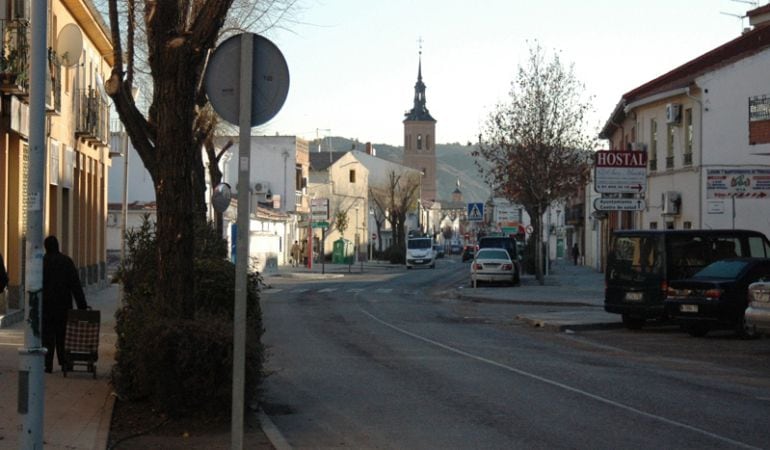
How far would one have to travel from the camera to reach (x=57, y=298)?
14.3 m

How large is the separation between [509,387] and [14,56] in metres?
11.6

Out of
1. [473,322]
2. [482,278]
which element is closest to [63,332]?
[473,322]

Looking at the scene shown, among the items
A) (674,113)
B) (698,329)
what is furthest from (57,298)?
(674,113)

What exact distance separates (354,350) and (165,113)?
8.06 metres

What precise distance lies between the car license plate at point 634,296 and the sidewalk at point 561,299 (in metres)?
1.28

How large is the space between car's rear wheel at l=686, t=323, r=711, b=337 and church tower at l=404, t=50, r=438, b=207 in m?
140

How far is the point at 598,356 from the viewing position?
18.5m

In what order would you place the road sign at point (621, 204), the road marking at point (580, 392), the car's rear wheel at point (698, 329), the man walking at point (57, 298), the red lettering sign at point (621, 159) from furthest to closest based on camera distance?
the red lettering sign at point (621, 159) < the road sign at point (621, 204) < the car's rear wheel at point (698, 329) < the man walking at point (57, 298) < the road marking at point (580, 392)

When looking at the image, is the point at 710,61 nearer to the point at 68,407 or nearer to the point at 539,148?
the point at 539,148

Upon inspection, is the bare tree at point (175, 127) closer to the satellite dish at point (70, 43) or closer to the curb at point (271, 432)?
the curb at point (271, 432)

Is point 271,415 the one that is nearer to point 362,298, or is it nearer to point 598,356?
point 598,356

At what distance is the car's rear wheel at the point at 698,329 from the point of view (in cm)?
2213

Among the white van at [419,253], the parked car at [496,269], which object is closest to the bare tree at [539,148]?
the parked car at [496,269]

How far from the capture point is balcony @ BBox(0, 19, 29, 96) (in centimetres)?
2044
